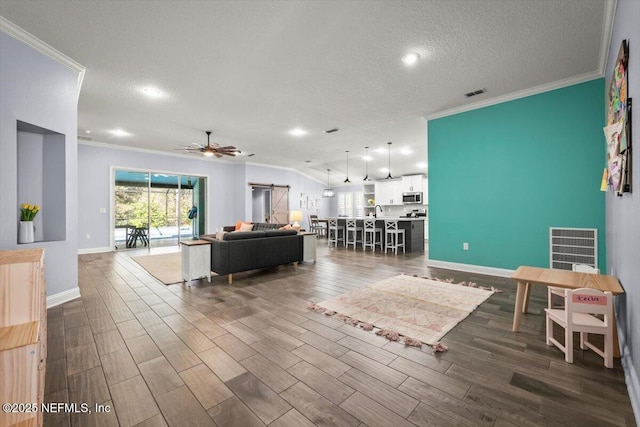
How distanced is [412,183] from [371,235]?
12.2ft

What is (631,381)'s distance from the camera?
1.66 m

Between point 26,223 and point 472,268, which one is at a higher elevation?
point 26,223

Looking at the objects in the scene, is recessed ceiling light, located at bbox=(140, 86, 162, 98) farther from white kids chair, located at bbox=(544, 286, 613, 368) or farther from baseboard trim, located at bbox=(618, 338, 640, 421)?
baseboard trim, located at bbox=(618, 338, 640, 421)

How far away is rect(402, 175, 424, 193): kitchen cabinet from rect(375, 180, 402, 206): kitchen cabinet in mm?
215

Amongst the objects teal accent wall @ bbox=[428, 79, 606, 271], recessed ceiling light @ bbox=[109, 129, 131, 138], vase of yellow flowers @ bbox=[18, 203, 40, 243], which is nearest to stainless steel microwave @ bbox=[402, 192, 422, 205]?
teal accent wall @ bbox=[428, 79, 606, 271]

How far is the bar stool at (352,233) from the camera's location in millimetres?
8227

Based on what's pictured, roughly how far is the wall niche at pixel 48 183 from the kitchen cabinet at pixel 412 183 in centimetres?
990

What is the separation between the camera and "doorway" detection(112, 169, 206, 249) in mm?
7918

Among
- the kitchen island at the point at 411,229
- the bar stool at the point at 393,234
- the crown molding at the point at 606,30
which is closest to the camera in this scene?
the crown molding at the point at 606,30

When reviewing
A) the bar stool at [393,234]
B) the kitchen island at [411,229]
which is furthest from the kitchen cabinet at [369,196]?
the bar stool at [393,234]

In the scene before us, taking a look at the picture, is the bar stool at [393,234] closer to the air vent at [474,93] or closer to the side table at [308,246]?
the side table at [308,246]

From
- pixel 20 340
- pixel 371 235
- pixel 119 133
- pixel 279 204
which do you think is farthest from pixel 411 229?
pixel 119 133

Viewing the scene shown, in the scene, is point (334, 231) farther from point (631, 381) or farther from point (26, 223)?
point (631, 381)

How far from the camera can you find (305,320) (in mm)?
2811
